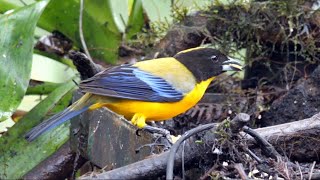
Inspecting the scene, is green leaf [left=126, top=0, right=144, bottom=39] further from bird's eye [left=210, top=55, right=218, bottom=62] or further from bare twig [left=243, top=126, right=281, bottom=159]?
bare twig [left=243, top=126, right=281, bottom=159]

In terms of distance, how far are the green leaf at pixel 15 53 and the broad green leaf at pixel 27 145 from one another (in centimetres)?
32

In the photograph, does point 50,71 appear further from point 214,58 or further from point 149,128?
point 149,128

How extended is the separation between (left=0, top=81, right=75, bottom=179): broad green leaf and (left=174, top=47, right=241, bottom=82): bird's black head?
0.67 metres

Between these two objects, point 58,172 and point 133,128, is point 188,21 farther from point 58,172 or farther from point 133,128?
point 133,128

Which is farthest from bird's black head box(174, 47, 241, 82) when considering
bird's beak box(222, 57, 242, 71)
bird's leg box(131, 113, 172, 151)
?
bird's leg box(131, 113, 172, 151)

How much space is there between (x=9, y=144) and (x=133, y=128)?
1037mm

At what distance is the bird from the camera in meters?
3.09

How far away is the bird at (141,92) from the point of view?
3.09 metres

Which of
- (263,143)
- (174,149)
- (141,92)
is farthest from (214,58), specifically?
(174,149)

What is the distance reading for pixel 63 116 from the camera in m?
3.05

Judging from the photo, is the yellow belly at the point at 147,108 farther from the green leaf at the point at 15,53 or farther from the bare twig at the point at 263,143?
the bare twig at the point at 263,143

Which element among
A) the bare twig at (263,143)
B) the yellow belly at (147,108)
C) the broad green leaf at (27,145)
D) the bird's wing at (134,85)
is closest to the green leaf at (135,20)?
the broad green leaf at (27,145)

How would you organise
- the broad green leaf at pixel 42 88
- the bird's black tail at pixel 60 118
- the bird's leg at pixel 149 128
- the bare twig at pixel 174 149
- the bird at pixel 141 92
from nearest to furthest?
the bare twig at pixel 174 149 → the bird's leg at pixel 149 128 → the bird's black tail at pixel 60 118 → the bird at pixel 141 92 → the broad green leaf at pixel 42 88

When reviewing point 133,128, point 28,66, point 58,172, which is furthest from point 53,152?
point 133,128
